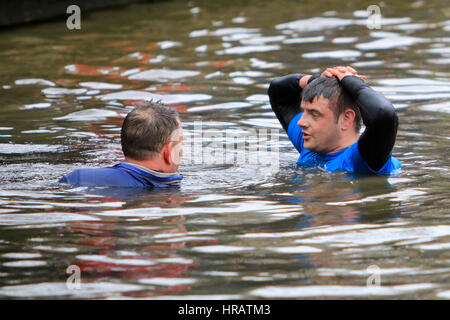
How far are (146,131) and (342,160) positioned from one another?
1.62m

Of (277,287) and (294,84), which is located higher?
(294,84)

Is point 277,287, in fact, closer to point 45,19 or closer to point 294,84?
point 294,84

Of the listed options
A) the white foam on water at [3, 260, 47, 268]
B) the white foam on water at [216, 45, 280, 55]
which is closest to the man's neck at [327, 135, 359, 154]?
the white foam on water at [3, 260, 47, 268]

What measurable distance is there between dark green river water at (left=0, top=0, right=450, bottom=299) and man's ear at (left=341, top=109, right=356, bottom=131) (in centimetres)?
43

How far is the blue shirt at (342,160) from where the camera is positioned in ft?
20.6

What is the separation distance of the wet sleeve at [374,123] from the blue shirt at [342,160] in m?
0.09

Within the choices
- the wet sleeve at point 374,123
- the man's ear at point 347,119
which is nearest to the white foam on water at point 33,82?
the man's ear at point 347,119

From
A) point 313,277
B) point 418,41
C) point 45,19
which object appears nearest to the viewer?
point 313,277

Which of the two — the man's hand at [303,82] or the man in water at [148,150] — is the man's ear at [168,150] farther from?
the man's hand at [303,82]

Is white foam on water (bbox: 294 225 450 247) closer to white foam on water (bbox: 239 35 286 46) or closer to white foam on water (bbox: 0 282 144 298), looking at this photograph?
white foam on water (bbox: 0 282 144 298)

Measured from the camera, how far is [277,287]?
3.86m

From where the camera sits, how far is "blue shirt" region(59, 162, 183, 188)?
18.9 feet
